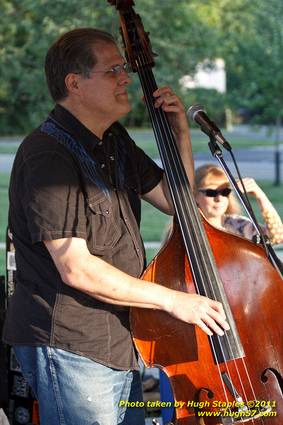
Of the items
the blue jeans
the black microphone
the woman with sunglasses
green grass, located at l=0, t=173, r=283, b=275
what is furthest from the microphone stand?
green grass, located at l=0, t=173, r=283, b=275

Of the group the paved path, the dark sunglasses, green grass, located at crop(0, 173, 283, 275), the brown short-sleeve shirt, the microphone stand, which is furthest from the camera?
the paved path

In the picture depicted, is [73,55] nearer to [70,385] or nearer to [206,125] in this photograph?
[206,125]

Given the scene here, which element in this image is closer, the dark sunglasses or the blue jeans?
the blue jeans

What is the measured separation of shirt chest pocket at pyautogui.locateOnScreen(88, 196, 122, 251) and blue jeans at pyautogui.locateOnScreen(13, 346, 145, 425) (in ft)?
1.10

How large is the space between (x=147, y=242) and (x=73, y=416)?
19.6ft

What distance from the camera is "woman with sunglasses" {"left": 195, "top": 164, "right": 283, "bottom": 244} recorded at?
154 inches

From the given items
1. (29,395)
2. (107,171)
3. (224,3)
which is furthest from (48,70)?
(224,3)

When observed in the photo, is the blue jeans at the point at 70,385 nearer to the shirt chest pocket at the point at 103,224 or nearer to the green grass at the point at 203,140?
the shirt chest pocket at the point at 103,224

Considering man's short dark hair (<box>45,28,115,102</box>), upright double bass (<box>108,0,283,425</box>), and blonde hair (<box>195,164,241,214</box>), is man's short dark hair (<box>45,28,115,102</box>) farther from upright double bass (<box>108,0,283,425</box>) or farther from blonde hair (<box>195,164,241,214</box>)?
blonde hair (<box>195,164,241,214</box>)

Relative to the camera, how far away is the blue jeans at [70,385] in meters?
2.19

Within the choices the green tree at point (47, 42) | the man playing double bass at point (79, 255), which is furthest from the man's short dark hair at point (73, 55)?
the green tree at point (47, 42)

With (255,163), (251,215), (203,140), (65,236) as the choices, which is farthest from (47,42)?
(255,163)

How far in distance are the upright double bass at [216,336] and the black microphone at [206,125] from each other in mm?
150

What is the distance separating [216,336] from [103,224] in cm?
47
